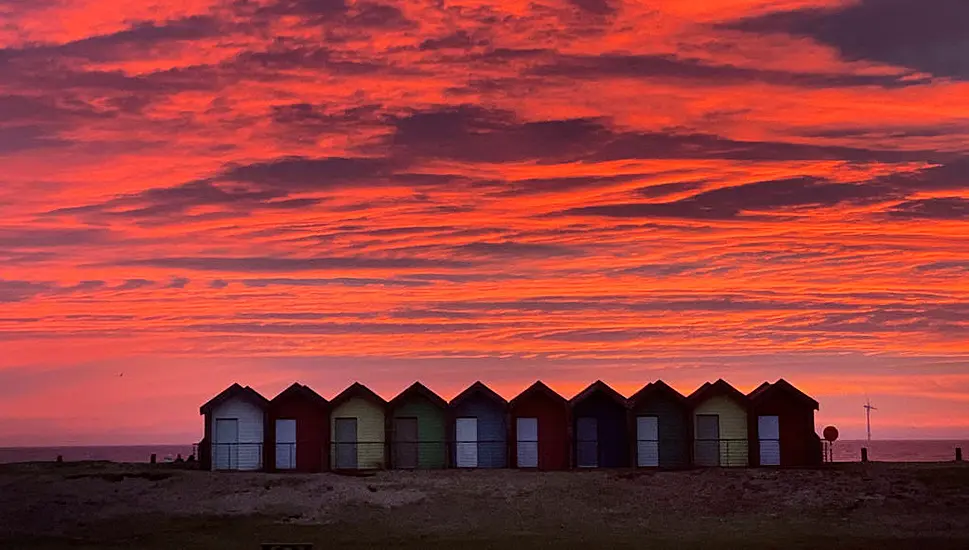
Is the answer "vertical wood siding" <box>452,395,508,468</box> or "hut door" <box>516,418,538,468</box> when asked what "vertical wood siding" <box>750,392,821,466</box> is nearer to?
"hut door" <box>516,418,538,468</box>

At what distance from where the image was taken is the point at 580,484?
6869cm

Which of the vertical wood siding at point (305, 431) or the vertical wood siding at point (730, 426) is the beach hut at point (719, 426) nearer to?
the vertical wood siding at point (730, 426)

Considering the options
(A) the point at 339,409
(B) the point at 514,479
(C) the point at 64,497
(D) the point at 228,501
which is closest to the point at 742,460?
(B) the point at 514,479

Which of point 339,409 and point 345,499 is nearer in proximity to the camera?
point 345,499

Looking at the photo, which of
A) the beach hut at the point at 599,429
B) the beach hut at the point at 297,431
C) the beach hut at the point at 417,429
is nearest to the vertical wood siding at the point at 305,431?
the beach hut at the point at 297,431

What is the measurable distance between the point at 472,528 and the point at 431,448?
21350mm

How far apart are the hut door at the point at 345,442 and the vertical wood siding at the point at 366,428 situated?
0.18m

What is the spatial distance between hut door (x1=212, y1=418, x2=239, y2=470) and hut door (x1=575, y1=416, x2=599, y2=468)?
19564mm

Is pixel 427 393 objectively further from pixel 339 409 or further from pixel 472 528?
pixel 472 528

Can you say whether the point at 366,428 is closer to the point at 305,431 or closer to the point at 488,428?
the point at 305,431

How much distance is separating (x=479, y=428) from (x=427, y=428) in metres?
2.98

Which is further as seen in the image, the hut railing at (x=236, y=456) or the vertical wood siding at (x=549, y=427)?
the hut railing at (x=236, y=456)

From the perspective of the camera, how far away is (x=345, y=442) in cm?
7975

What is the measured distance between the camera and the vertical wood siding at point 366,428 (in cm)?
7944
